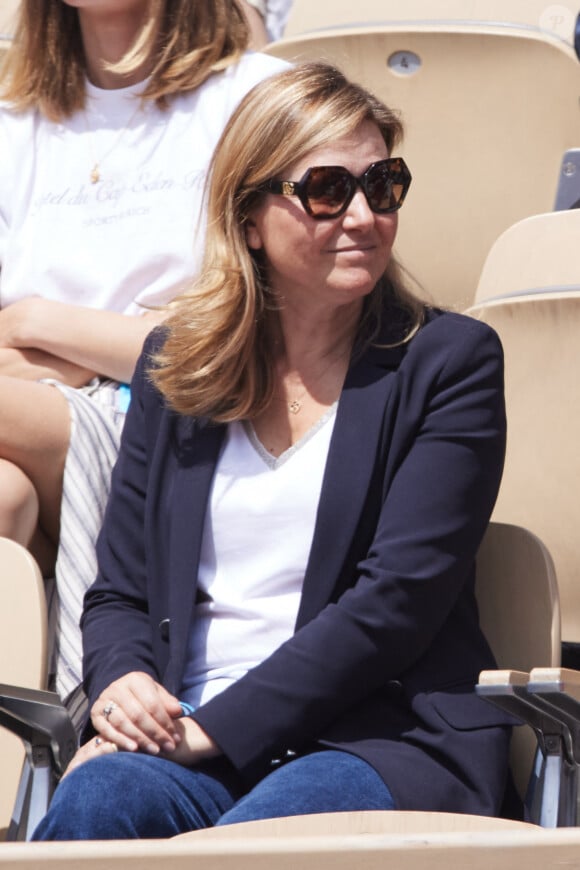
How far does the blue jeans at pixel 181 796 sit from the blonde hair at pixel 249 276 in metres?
0.52

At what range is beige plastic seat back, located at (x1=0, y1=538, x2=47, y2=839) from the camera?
6.09 feet

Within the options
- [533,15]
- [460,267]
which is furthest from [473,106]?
[533,15]

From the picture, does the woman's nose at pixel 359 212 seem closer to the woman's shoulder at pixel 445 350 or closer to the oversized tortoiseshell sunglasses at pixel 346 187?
the oversized tortoiseshell sunglasses at pixel 346 187

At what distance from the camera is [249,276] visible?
6.61ft

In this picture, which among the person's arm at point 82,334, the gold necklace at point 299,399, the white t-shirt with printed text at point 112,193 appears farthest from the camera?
the white t-shirt with printed text at point 112,193

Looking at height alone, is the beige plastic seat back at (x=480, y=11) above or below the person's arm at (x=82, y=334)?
above

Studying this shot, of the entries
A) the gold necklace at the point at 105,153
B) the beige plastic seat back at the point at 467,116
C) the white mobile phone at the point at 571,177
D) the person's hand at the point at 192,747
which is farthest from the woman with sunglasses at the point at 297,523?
the beige plastic seat back at the point at 467,116

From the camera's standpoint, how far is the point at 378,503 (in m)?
1.84

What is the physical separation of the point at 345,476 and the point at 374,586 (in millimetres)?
157

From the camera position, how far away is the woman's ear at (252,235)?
6.68 ft

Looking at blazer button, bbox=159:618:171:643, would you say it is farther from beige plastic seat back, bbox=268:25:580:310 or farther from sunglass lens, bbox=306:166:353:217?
beige plastic seat back, bbox=268:25:580:310

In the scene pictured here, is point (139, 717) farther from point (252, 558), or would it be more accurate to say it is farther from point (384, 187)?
point (384, 187)

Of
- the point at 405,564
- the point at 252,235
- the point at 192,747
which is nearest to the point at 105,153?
the point at 252,235

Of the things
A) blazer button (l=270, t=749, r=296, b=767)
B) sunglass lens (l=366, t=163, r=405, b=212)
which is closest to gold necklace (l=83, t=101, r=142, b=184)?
sunglass lens (l=366, t=163, r=405, b=212)
